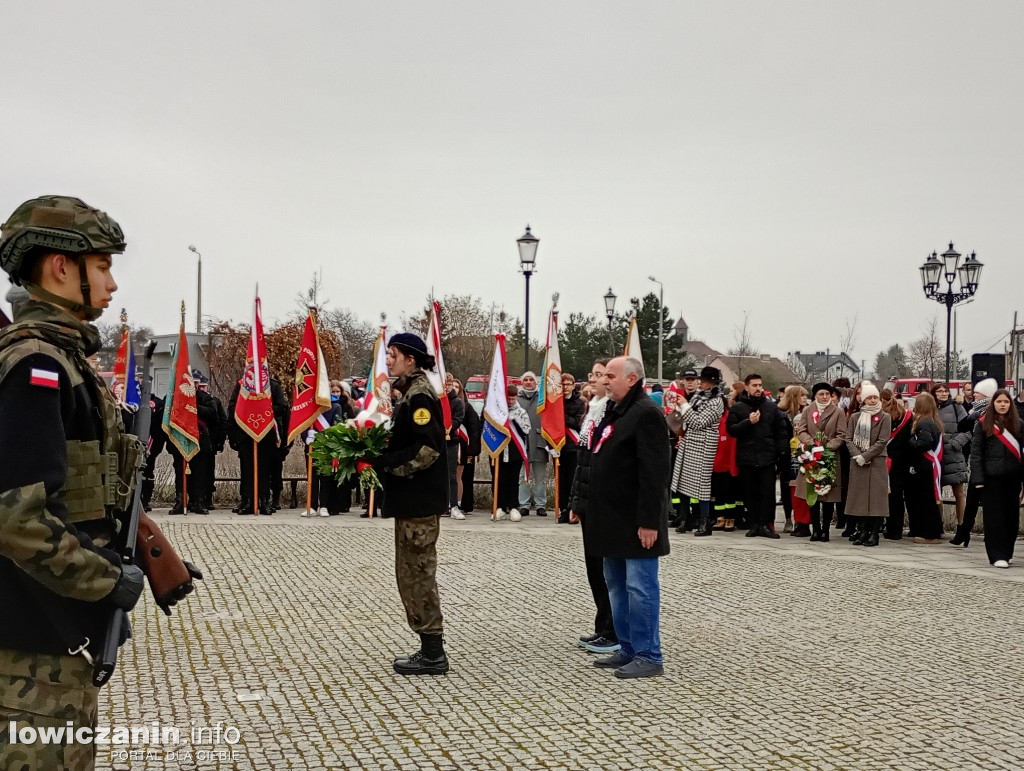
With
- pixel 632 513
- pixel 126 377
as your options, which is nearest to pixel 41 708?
pixel 632 513

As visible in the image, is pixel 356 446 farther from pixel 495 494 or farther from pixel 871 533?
pixel 495 494

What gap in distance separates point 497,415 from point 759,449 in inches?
171

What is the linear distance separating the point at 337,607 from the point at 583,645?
8.00 ft

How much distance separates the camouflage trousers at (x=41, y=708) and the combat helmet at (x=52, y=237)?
1047 millimetres

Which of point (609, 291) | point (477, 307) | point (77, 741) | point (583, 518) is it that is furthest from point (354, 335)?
point (77, 741)

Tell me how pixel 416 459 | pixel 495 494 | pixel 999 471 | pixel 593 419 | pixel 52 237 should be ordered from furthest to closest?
pixel 495 494 → pixel 999 471 → pixel 593 419 → pixel 416 459 → pixel 52 237

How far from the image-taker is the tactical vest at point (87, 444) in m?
2.93

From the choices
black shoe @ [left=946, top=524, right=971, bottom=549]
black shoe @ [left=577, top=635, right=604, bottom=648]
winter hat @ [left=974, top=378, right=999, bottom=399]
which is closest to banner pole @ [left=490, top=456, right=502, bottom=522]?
black shoe @ [left=946, top=524, right=971, bottom=549]

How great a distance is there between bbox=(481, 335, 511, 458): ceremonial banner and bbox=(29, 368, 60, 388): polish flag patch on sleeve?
1387 cm

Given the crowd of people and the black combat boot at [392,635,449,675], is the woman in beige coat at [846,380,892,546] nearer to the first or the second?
the crowd of people

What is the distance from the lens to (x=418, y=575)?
6.93m

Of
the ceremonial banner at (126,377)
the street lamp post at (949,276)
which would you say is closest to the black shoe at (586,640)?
the ceremonial banner at (126,377)

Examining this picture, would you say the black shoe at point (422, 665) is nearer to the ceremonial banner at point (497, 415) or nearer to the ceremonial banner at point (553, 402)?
the ceremonial banner at point (553, 402)

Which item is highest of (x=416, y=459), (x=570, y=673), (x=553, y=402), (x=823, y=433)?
(x=553, y=402)
